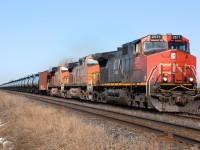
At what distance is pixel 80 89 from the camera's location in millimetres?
28422

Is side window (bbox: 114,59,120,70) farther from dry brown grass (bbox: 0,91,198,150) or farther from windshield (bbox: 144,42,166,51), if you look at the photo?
dry brown grass (bbox: 0,91,198,150)

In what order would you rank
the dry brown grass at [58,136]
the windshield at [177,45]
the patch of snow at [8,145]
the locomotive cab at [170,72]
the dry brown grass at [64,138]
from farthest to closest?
1. the windshield at [177,45]
2. the locomotive cab at [170,72]
3. the patch of snow at [8,145]
4. the dry brown grass at [58,136]
5. the dry brown grass at [64,138]

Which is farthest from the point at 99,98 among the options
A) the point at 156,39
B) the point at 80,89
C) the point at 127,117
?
the point at 127,117

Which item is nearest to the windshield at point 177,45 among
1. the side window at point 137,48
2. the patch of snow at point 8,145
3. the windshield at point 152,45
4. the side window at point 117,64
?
the windshield at point 152,45

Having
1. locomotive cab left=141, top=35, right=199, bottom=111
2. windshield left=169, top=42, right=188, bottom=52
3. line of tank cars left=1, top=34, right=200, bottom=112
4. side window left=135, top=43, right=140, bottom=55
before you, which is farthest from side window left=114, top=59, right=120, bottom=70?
windshield left=169, top=42, right=188, bottom=52

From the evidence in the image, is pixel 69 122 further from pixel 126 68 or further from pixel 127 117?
pixel 126 68

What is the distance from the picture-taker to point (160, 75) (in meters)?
15.6

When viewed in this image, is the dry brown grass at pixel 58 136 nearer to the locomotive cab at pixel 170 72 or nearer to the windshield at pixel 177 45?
the locomotive cab at pixel 170 72

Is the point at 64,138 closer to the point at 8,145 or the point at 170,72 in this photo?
the point at 8,145

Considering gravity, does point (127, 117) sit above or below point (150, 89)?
below

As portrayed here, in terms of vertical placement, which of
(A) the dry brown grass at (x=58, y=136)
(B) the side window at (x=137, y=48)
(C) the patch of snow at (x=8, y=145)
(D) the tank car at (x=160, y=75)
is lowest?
(C) the patch of snow at (x=8, y=145)

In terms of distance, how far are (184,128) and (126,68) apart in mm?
8691

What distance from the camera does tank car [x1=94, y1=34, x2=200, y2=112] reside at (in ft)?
49.4

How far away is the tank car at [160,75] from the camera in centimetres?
1506
